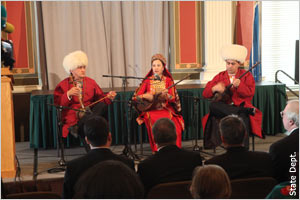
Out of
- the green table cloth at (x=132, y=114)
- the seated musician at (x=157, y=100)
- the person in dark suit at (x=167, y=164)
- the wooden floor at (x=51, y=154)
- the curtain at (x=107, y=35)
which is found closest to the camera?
the person in dark suit at (x=167, y=164)

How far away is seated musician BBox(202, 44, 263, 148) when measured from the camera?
4.89 m

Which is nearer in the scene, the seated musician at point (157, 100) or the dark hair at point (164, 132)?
the dark hair at point (164, 132)

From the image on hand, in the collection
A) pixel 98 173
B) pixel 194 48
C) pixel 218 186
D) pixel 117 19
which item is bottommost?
pixel 218 186

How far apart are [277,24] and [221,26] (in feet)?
5.37

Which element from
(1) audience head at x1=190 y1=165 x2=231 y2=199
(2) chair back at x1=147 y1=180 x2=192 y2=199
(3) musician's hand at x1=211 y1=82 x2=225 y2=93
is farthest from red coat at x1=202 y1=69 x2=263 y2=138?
(1) audience head at x1=190 y1=165 x2=231 y2=199

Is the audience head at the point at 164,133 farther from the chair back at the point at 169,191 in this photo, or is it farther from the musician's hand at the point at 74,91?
the musician's hand at the point at 74,91

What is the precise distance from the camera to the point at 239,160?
8.75 feet

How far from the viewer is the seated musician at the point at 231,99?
4887 millimetres

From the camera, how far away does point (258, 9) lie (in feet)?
24.4

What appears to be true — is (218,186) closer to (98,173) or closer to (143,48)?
(98,173)

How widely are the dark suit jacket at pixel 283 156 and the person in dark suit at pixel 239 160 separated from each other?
0.64 ft

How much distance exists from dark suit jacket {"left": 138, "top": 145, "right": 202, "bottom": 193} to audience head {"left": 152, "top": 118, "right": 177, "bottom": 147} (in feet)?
0.24

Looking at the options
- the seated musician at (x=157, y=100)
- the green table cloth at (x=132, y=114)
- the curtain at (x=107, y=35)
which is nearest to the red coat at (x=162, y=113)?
the seated musician at (x=157, y=100)

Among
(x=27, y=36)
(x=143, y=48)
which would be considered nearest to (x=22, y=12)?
(x=27, y=36)
